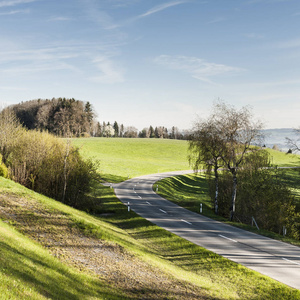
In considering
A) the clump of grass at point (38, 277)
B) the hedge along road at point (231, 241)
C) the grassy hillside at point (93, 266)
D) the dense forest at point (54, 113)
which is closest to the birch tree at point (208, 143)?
the hedge along road at point (231, 241)

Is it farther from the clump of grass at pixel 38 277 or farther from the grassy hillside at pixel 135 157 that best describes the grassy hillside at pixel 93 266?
the grassy hillside at pixel 135 157

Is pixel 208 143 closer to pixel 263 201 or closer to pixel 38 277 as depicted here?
pixel 263 201

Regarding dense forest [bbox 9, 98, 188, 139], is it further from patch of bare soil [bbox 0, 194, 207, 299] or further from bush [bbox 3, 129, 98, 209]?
patch of bare soil [bbox 0, 194, 207, 299]

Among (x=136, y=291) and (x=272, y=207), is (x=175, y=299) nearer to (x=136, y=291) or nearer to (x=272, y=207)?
(x=136, y=291)

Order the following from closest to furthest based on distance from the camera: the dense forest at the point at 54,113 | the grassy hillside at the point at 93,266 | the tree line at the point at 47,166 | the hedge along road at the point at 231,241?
the grassy hillside at the point at 93,266 → the hedge along road at the point at 231,241 → the tree line at the point at 47,166 → the dense forest at the point at 54,113

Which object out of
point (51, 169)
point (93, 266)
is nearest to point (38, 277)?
point (93, 266)

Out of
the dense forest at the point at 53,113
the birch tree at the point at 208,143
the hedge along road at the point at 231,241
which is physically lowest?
the hedge along road at the point at 231,241

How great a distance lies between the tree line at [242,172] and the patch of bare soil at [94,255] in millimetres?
15495

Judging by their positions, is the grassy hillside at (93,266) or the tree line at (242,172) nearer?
the grassy hillside at (93,266)

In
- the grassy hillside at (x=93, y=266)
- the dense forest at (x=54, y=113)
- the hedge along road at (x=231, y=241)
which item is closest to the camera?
the grassy hillside at (x=93, y=266)

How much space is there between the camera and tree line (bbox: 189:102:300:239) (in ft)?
82.3

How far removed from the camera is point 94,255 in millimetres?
11984

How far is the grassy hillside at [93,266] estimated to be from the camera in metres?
7.77

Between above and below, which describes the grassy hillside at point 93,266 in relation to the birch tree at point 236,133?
below
